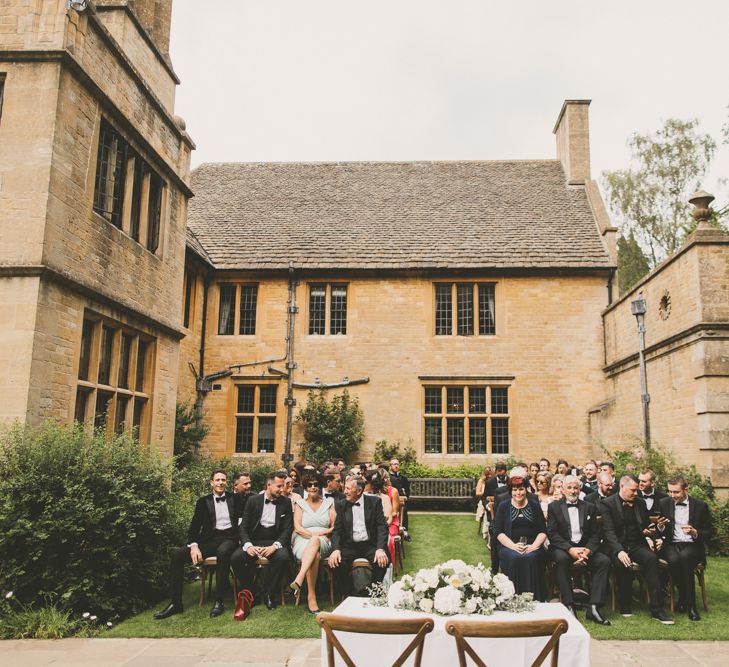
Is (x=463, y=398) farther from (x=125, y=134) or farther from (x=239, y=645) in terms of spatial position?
(x=239, y=645)

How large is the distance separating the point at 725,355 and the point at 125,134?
11259mm

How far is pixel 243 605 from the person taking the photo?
23.5 feet

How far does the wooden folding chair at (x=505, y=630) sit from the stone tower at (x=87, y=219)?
6.40 meters

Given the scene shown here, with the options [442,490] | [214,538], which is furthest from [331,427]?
[214,538]

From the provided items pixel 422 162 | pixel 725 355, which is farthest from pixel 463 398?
pixel 422 162

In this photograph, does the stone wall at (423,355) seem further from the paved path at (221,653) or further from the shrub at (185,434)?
the paved path at (221,653)

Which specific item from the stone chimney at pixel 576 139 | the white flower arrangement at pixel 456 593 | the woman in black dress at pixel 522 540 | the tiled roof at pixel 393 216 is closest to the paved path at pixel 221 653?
the woman in black dress at pixel 522 540

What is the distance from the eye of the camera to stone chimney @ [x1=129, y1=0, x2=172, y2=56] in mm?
12750

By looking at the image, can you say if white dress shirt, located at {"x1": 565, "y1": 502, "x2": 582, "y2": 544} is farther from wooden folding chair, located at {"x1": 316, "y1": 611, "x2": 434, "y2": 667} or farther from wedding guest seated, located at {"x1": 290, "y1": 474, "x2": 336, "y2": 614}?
wooden folding chair, located at {"x1": 316, "y1": 611, "x2": 434, "y2": 667}

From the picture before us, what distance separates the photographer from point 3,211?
8328 millimetres

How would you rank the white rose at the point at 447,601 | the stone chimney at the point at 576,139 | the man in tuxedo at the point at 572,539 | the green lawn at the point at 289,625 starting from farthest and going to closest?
the stone chimney at the point at 576,139, the man in tuxedo at the point at 572,539, the green lawn at the point at 289,625, the white rose at the point at 447,601

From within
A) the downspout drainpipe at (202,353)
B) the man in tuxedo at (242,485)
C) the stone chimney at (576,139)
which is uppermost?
the stone chimney at (576,139)

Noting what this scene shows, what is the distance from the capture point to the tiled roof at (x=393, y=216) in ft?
60.8

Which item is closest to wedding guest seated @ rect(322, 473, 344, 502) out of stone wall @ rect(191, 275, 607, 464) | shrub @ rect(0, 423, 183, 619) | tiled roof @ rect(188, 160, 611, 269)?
shrub @ rect(0, 423, 183, 619)
